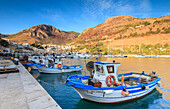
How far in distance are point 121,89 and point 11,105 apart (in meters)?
8.20

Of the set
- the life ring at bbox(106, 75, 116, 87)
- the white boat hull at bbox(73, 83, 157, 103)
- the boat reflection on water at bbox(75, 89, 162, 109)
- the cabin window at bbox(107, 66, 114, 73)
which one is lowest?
the boat reflection on water at bbox(75, 89, 162, 109)

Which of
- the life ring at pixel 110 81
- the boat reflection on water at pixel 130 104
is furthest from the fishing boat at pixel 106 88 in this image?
the boat reflection on water at pixel 130 104

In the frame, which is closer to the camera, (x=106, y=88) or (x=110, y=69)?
(x=106, y=88)

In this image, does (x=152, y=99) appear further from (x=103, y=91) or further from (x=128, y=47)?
(x=128, y=47)

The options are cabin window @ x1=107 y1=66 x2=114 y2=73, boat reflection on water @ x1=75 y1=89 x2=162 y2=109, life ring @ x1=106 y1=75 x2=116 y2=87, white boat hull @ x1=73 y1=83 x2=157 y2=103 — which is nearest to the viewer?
white boat hull @ x1=73 y1=83 x2=157 y2=103

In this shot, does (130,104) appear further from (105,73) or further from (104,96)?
(105,73)

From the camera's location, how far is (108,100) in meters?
9.40

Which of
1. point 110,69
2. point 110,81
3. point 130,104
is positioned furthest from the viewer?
point 110,69

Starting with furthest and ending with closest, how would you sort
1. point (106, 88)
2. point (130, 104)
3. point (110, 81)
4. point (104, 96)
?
point (110, 81), point (130, 104), point (104, 96), point (106, 88)

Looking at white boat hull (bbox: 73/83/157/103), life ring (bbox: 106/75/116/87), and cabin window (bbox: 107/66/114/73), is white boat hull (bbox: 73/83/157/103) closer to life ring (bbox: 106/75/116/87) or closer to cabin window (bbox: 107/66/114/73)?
life ring (bbox: 106/75/116/87)

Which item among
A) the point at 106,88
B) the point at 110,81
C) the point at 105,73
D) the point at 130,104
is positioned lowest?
the point at 130,104

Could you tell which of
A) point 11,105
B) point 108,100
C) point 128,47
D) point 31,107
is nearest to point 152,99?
point 108,100

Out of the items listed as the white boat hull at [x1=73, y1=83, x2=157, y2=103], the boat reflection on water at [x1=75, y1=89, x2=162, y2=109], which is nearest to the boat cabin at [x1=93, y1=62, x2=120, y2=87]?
the white boat hull at [x1=73, y1=83, x2=157, y2=103]

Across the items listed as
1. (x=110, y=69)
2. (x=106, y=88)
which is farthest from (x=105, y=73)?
(x=106, y=88)
